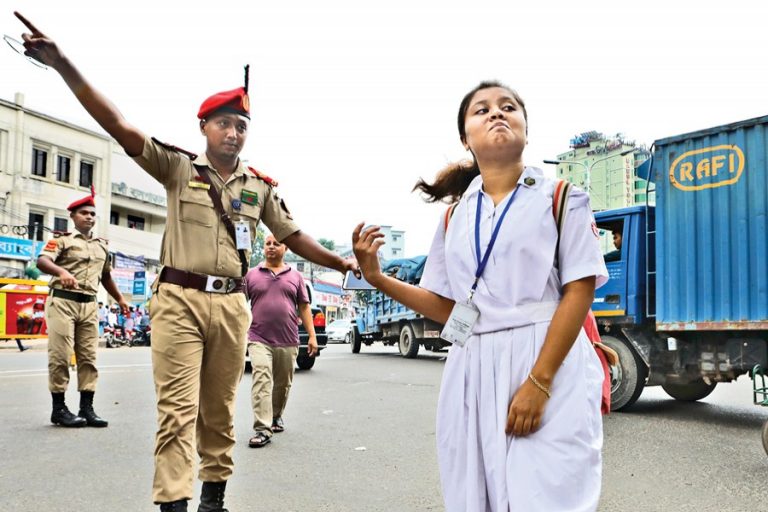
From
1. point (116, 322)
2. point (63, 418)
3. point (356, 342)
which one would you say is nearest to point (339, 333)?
point (116, 322)

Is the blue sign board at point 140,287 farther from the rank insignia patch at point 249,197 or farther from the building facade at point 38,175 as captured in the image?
the rank insignia patch at point 249,197

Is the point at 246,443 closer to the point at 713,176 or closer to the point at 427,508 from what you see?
the point at 427,508

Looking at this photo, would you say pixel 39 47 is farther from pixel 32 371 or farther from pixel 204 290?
pixel 32 371

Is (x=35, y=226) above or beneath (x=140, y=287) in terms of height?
above

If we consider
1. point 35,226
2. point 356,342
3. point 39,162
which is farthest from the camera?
point 39,162

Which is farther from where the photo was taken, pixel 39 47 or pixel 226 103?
pixel 226 103

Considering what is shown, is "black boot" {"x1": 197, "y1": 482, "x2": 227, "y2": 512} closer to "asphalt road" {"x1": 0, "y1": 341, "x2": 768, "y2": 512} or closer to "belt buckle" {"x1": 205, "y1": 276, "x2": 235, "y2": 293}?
"asphalt road" {"x1": 0, "y1": 341, "x2": 768, "y2": 512}

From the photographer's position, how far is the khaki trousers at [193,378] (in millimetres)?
3055

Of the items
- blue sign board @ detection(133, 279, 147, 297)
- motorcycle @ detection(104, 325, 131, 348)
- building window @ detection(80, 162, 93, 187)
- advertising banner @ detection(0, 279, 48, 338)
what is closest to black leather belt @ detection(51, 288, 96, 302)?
advertising banner @ detection(0, 279, 48, 338)

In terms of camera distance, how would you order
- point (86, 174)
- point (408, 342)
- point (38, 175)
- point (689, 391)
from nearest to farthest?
point (689, 391) → point (408, 342) → point (38, 175) → point (86, 174)

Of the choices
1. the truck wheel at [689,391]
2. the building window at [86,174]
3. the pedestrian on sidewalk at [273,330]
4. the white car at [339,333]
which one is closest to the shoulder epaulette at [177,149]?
the pedestrian on sidewalk at [273,330]

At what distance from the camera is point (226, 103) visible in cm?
335

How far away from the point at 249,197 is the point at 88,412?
3877 mm

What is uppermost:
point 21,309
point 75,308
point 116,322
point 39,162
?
point 39,162
